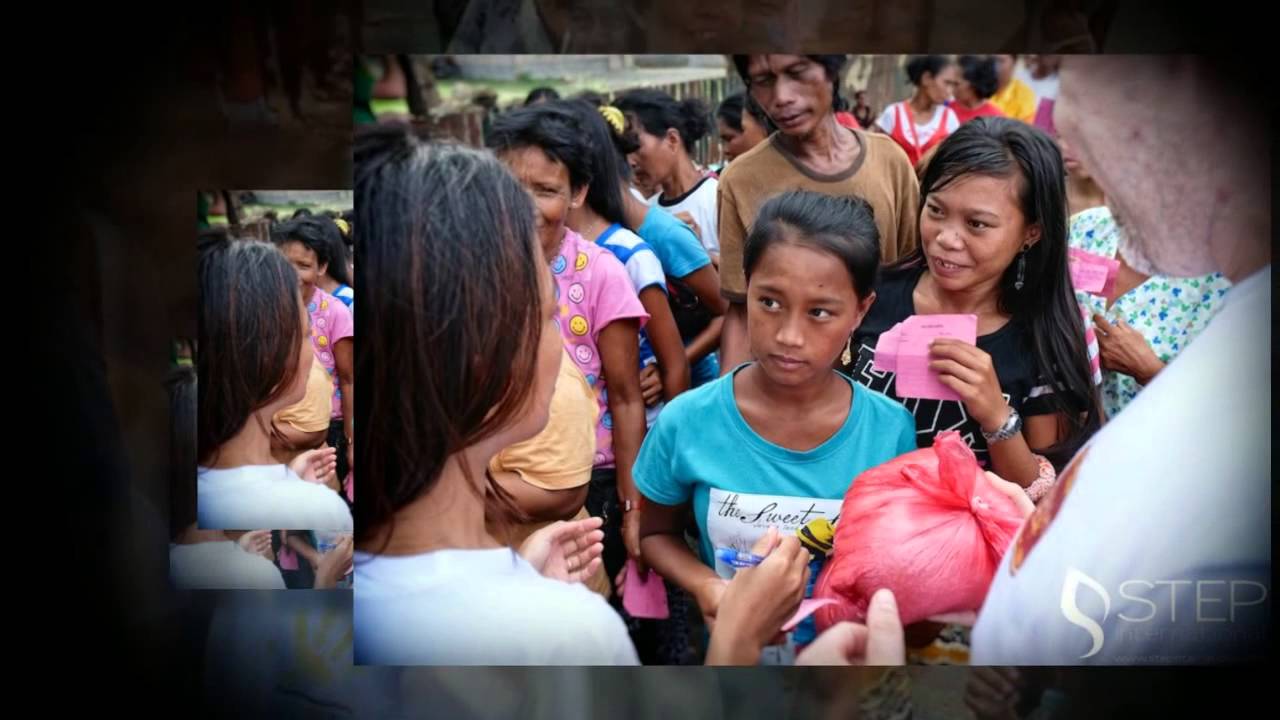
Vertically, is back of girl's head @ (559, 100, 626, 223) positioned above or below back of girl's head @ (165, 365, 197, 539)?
above

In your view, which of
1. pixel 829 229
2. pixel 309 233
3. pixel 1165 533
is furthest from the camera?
pixel 309 233

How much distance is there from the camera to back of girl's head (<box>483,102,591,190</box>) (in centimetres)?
354

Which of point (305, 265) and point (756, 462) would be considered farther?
point (305, 265)

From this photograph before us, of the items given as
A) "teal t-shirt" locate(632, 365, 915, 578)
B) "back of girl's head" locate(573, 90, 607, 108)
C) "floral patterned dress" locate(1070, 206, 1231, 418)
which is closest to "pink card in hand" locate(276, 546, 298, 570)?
"teal t-shirt" locate(632, 365, 915, 578)

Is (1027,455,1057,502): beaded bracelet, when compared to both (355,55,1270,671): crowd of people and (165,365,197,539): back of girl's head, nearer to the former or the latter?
(355,55,1270,671): crowd of people

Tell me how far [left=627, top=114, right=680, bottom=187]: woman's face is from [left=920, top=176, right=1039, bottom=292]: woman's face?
28.4 inches

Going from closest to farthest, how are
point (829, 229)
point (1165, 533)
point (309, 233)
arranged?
point (829, 229), point (1165, 533), point (309, 233)

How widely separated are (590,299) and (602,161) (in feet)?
1.29

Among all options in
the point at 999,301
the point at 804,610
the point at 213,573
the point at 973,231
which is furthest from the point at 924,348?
the point at 213,573

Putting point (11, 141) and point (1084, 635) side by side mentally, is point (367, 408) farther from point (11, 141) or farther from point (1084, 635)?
point (1084, 635)

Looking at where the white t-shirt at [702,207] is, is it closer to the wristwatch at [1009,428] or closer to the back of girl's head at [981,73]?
the back of girl's head at [981,73]

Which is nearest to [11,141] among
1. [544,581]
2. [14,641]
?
[14,641]

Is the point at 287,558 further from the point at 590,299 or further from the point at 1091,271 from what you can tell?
the point at 1091,271

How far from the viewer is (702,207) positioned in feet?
11.9
